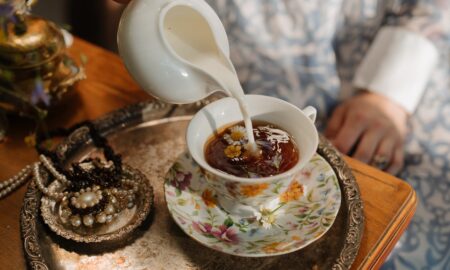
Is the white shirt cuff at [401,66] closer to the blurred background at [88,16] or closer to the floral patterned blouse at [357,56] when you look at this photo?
the floral patterned blouse at [357,56]

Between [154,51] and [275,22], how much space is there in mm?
615

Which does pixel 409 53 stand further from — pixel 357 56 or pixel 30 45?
pixel 30 45

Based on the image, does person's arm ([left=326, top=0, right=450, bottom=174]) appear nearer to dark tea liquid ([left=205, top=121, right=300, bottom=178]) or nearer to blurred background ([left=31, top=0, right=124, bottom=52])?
dark tea liquid ([left=205, top=121, right=300, bottom=178])

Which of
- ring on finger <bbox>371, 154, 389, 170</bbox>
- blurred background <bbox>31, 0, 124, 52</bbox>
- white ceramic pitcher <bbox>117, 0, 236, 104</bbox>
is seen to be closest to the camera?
white ceramic pitcher <bbox>117, 0, 236, 104</bbox>

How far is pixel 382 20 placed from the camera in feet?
3.99

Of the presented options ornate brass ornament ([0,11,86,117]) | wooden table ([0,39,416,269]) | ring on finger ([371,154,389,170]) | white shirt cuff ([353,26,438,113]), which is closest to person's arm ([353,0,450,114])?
white shirt cuff ([353,26,438,113])

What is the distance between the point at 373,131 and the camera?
3.63ft

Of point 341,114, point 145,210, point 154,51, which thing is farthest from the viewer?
point 341,114

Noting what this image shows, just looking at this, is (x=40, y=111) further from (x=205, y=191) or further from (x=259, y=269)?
(x=259, y=269)

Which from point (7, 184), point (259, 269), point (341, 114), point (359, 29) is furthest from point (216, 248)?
point (359, 29)

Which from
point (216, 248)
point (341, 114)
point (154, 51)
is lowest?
point (341, 114)

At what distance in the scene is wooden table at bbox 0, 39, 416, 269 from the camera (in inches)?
29.1

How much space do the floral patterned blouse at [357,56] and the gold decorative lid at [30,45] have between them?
0.45m

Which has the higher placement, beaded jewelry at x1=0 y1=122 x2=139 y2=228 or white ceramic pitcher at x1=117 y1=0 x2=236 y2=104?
white ceramic pitcher at x1=117 y1=0 x2=236 y2=104
